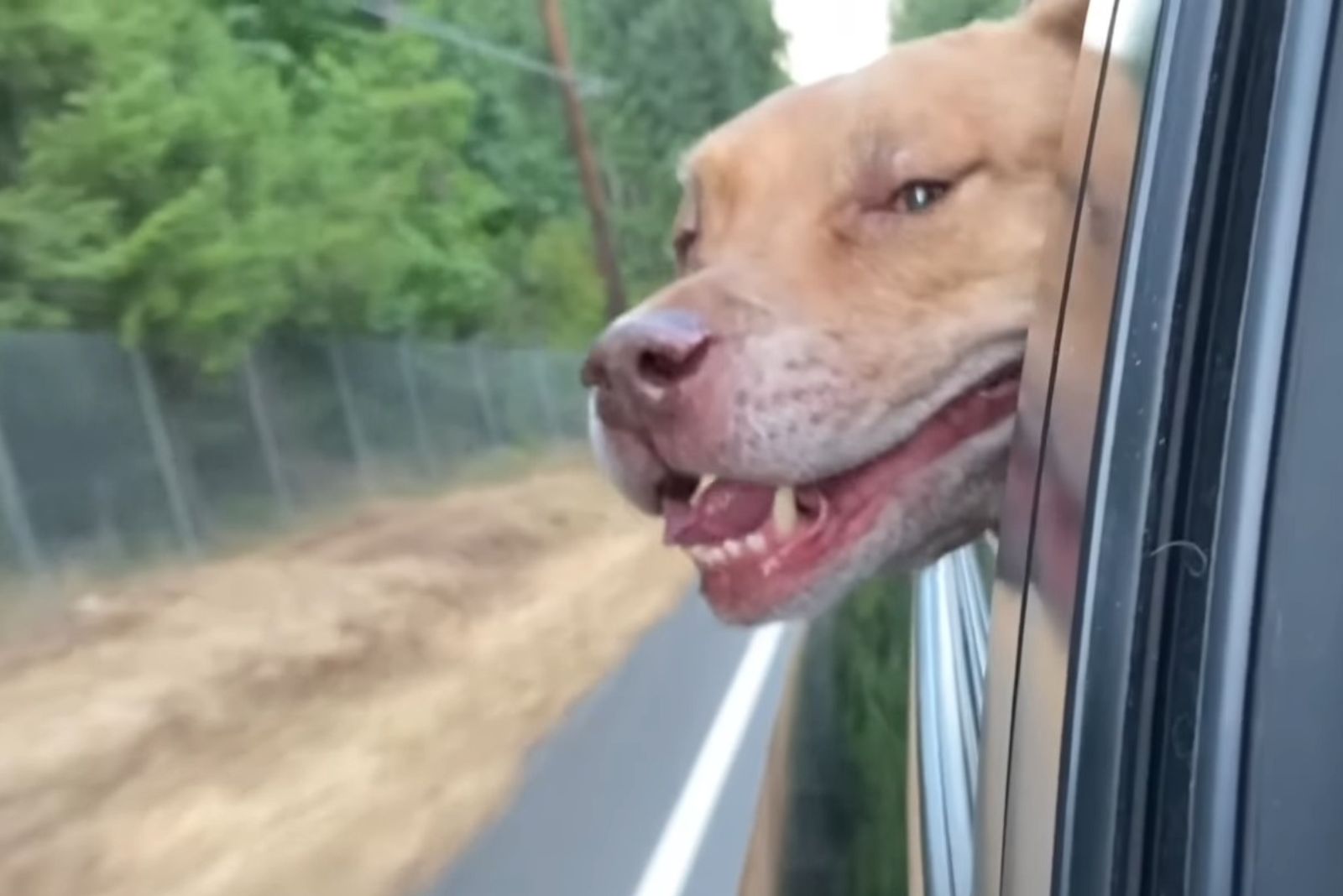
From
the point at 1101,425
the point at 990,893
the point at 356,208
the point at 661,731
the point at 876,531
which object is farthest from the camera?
the point at 356,208

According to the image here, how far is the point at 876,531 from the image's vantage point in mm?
2131

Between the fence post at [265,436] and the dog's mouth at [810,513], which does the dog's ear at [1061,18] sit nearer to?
the dog's mouth at [810,513]

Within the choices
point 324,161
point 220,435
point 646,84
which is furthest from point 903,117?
point 646,84

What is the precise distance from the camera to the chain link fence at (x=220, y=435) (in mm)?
5008

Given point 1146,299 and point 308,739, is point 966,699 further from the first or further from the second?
point 308,739

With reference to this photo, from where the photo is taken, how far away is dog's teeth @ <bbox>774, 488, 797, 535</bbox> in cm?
223

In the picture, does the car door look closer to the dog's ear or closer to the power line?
the dog's ear

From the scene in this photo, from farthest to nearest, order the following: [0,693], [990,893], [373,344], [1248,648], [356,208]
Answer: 1. [373,344]
2. [356,208]
3. [0,693]
4. [990,893]
5. [1248,648]

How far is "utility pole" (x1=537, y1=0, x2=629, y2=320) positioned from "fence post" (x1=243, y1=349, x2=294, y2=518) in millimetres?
2447

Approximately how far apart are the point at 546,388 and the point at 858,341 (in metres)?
7.88

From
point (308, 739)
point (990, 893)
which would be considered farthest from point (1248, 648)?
point (308, 739)

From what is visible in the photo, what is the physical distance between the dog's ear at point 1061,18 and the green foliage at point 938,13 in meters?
0.33

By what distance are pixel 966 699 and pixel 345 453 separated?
5.95 m

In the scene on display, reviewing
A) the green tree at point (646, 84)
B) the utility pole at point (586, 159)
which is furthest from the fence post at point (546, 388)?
the green tree at point (646, 84)
